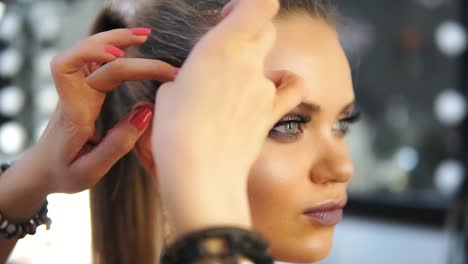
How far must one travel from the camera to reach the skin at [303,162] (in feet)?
2.90

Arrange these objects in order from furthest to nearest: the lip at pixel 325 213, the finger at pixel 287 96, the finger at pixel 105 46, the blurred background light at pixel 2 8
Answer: the blurred background light at pixel 2 8, the lip at pixel 325 213, the finger at pixel 105 46, the finger at pixel 287 96

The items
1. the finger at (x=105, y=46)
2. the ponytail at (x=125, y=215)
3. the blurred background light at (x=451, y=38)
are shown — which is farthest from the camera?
the blurred background light at (x=451, y=38)

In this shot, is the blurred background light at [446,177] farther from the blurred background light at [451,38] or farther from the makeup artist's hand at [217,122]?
the makeup artist's hand at [217,122]

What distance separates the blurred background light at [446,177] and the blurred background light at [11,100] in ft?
6.33

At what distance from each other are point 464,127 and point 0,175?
238 centimetres

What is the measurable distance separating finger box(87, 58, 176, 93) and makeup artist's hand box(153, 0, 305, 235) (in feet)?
0.51

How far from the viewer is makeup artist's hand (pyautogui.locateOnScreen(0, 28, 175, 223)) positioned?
2.62 ft

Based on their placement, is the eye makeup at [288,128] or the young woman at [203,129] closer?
the young woman at [203,129]

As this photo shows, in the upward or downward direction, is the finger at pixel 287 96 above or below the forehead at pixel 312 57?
below

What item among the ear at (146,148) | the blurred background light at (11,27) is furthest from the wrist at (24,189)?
the blurred background light at (11,27)

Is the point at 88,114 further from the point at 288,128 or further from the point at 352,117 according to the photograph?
the point at 352,117

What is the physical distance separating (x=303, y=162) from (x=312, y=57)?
0.14 metres

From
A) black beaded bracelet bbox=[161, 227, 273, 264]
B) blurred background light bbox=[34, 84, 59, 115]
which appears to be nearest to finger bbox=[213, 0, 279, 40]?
black beaded bracelet bbox=[161, 227, 273, 264]

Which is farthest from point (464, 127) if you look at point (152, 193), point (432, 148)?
point (152, 193)
